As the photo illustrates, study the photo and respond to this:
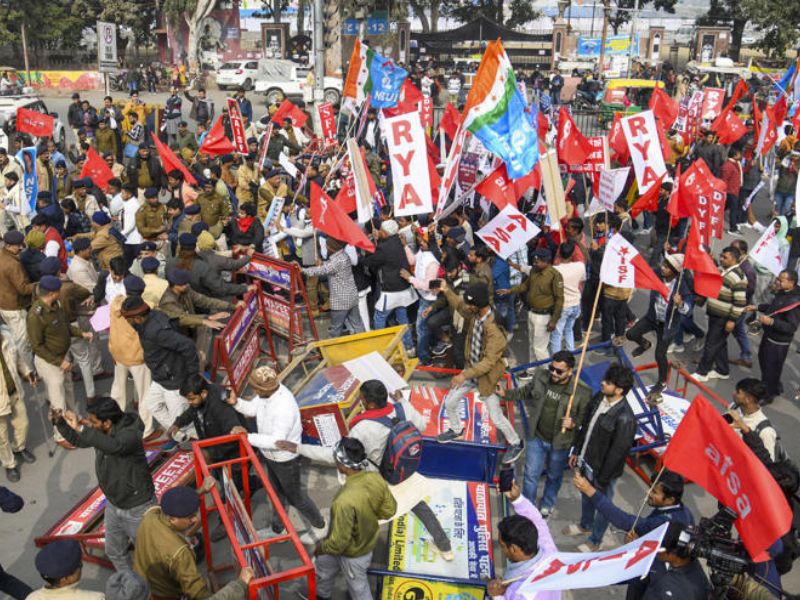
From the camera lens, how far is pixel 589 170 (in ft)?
38.5

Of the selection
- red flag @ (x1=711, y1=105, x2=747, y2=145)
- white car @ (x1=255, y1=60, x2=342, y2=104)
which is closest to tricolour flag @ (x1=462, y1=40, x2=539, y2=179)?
red flag @ (x1=711, y1=105, x2=747, y2=145)

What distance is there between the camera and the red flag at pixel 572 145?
37.2 feet

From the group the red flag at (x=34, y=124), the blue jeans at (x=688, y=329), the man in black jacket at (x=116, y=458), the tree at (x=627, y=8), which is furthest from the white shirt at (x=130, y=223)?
the tree at (x=627, y=8)

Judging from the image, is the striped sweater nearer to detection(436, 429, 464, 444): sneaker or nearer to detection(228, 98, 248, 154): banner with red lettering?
detection(436, 429, 464, 444): sneaker

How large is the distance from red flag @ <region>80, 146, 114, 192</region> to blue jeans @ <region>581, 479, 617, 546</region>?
938cm

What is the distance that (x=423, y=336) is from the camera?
885 centimetres

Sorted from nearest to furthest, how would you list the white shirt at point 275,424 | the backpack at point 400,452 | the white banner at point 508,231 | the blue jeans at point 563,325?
the backpack at point 400,452 → the white shirt at point 275,424 → the white banner at point 508,231 → the blue jeans at point 563,325

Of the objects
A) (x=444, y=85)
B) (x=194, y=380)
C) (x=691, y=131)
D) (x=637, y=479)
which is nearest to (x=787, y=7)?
(x=444, y=85)

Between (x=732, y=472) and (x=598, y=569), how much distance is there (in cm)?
108

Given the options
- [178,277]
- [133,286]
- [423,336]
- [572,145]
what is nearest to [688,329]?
[572,145]

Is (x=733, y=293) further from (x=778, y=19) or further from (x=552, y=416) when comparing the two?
(x=778, y=19)

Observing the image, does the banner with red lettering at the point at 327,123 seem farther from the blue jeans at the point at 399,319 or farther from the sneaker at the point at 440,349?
the sneaker at the point at 440,349

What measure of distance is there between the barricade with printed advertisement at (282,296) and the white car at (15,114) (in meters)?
11.5

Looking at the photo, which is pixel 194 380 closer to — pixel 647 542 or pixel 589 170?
pixel 647 542
